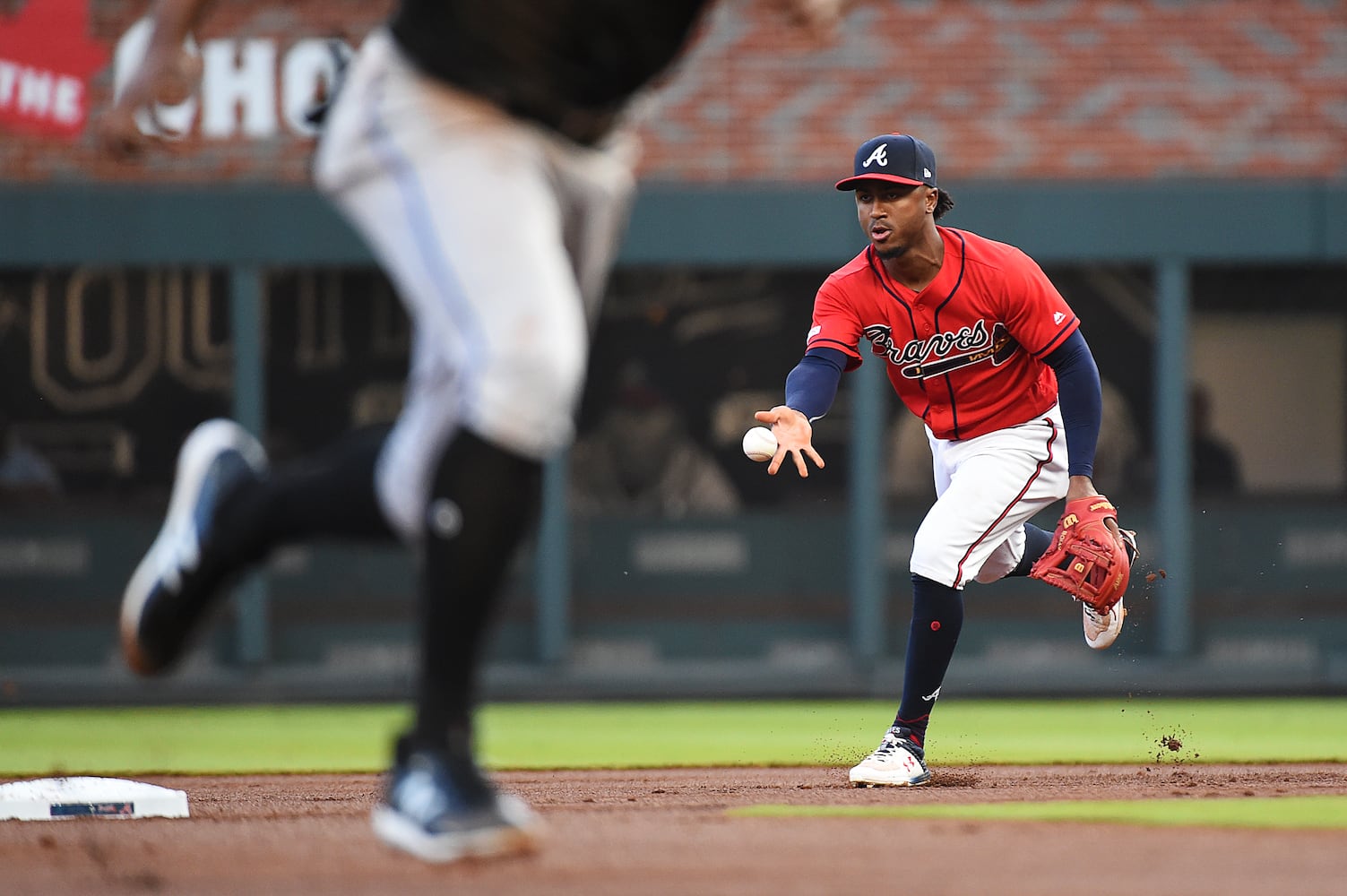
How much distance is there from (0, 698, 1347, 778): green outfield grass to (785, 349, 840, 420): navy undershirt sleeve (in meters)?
1.71

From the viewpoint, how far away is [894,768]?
17.0ft

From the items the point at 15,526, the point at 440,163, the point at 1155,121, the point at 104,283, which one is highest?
the point at 1155,121

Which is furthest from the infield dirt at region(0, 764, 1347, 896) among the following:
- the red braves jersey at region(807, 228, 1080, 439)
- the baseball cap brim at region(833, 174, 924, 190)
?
the baseball cap brim at region(833, 174, 924, 190)

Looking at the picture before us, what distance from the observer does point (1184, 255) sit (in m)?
12.4

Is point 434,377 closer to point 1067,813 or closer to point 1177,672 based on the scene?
point 1067,813

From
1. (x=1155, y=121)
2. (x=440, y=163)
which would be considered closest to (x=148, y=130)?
(x=440, y=163)

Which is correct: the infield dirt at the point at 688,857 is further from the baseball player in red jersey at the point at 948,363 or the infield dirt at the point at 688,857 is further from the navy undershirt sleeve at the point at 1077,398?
the navy undershirt sleeve at the point at 1077,398

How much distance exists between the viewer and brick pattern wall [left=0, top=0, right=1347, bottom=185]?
40.6 feet

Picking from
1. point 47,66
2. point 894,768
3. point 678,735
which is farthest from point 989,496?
point 47,66

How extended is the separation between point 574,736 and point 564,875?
228 inches

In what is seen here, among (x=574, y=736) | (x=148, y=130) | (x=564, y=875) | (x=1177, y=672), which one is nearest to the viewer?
(x=564, y=875)

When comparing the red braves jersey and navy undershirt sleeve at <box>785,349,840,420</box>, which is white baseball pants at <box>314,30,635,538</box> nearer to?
navy undershirt sleeve at <box>785,349,840,420</box>

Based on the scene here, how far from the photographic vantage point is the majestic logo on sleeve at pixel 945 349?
5512 millimetres

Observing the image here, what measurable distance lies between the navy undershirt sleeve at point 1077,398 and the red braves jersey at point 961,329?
2.1 inches
